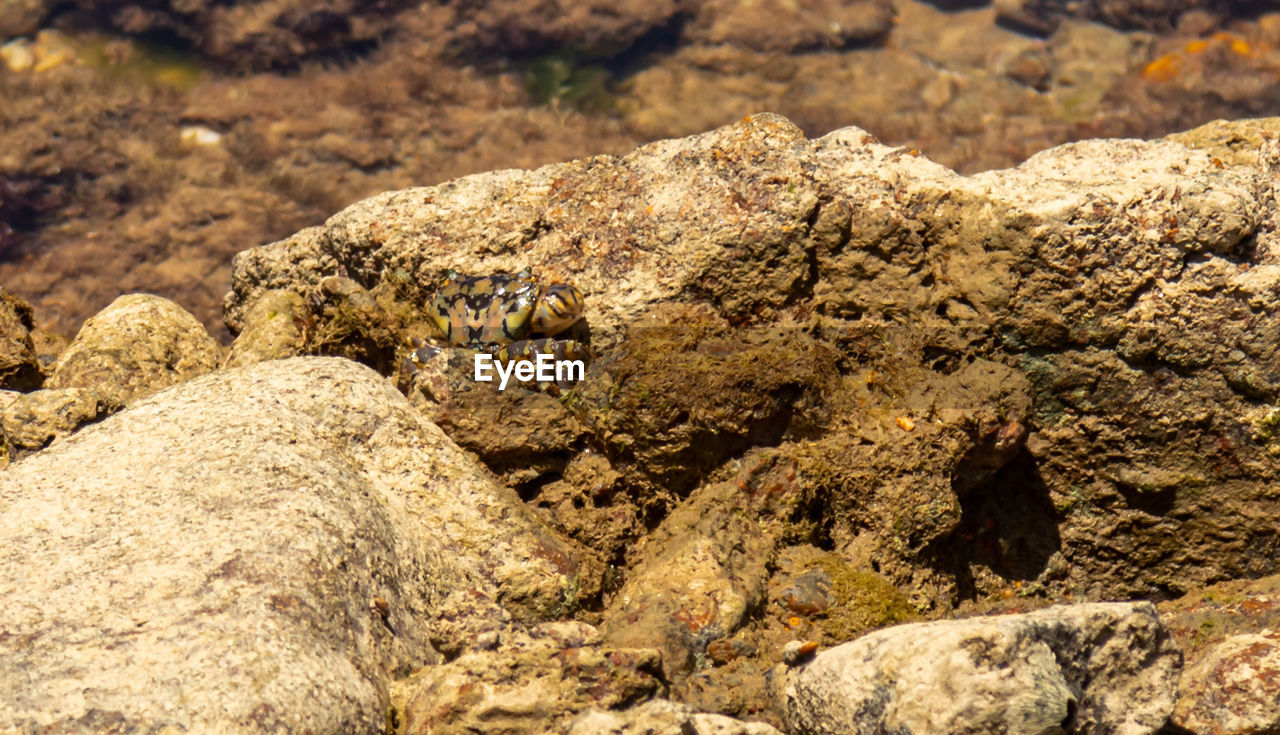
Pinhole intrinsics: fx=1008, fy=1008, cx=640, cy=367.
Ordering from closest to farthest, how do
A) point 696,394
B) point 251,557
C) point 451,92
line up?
point 251,557 → point 696,394 → point 451,92

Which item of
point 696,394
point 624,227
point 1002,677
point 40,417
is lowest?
point 1002,677

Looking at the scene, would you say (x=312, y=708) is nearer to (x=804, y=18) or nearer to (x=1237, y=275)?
(x=1237, y=275)

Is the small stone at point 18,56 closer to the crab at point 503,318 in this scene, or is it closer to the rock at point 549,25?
the rock at point 549,25

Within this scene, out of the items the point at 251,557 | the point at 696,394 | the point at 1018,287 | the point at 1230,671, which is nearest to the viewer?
the point at 251,557

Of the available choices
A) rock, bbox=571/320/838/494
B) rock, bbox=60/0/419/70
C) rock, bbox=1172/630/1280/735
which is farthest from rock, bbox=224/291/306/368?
rock, bbox=60/0/419/70

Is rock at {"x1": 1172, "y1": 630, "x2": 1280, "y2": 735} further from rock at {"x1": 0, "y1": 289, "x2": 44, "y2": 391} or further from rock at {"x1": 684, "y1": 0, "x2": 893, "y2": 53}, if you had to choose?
rock at {"x1": 684, "y1": 0, "x2": 893, "y2": 53}

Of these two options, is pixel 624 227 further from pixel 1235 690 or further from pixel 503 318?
pixel 1235 690

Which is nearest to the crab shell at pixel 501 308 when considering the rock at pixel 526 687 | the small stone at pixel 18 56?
the rock at pixel 526 687

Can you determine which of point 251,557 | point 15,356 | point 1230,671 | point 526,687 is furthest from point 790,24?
point 526,687
